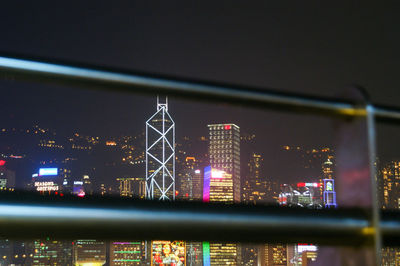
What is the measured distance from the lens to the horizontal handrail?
683mm

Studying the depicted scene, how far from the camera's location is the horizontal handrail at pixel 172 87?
683 mm

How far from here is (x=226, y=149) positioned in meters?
112

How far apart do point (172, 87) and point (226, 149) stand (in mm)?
111830

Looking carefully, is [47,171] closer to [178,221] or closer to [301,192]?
[301,192]

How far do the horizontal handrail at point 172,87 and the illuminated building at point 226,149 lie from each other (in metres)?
106

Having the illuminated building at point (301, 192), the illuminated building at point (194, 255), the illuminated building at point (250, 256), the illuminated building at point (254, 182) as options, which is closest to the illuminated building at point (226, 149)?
the illuminated building at point (254, 182)

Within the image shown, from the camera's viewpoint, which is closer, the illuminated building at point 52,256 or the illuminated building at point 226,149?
the illuminated building at point 52,256

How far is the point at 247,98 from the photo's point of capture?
2.62ft

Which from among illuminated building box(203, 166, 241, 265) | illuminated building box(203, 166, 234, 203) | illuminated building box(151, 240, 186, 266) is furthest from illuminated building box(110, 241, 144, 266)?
illuminated building box(203, 166, 234, 203)

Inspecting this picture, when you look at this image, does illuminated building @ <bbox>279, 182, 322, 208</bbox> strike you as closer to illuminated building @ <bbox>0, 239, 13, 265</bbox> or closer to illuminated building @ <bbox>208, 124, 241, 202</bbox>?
illuminated building @ <bbox>208, 124, 241, 202</bbox>

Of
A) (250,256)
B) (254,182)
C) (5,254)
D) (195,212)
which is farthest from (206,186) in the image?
(195,212)

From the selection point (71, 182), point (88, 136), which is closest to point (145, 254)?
point (71, 182)

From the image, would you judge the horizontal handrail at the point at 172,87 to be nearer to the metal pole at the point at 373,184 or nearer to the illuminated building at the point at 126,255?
the metal pole at the point at 373,184

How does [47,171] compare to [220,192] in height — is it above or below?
above
